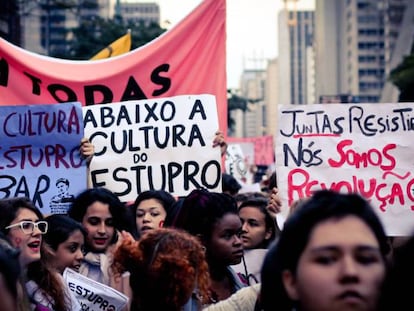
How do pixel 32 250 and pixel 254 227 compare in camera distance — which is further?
pixel 254 227

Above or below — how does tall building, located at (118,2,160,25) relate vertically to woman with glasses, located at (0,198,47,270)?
above

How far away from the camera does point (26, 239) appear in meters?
5.23

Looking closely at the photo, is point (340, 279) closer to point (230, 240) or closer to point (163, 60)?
point (230, 240)

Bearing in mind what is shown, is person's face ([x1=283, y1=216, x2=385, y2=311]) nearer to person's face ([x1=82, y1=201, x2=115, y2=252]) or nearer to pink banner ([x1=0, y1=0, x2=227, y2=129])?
person's face ([x1=82, y1=201, x2=115, y2=252])

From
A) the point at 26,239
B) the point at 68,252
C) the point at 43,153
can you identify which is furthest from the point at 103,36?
the point at 26,239

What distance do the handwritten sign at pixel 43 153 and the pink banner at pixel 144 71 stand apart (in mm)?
771

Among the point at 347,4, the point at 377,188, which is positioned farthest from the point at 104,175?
the point at 347,4

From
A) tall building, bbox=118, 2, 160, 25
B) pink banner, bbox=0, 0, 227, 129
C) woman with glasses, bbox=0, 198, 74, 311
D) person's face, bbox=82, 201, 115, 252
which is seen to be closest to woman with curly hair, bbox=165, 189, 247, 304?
woman with glasses, bbox=0, 198, 74, 311

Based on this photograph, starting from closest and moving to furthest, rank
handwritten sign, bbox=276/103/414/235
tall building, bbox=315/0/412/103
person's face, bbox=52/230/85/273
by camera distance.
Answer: person's face, bbox=52/230/85/273
handwritten sign, bbox=276/103/414/235
tall building, bbox=315/0/412/103

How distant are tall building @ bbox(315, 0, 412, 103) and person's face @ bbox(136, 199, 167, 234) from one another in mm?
113964

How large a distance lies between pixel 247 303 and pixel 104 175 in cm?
357

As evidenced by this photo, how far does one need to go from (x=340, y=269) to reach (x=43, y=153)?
4.67 m

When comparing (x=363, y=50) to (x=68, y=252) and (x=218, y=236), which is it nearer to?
(x=68, y=252)

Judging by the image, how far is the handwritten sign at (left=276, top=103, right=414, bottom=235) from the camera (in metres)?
6.65
